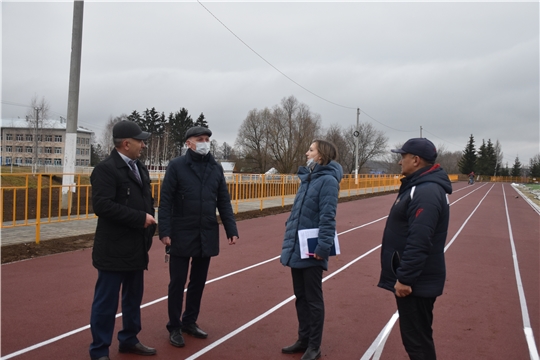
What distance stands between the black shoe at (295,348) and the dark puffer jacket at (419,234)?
1319 mm

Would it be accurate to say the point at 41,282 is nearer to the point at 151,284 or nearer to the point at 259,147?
the point at 151,284

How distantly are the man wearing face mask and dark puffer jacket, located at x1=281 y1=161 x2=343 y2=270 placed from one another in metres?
0.84

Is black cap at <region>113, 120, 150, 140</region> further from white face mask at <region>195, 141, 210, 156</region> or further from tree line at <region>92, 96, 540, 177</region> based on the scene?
tree line at <region>92, 96, 540, 177</region>

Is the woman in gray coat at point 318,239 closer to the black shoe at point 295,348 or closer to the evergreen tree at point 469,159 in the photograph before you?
the black shoe at point 295,348

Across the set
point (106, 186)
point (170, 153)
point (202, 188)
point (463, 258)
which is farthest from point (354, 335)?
point (170, 153)

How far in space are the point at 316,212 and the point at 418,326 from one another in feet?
4.42

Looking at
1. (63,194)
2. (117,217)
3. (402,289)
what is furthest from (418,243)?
(63,194)

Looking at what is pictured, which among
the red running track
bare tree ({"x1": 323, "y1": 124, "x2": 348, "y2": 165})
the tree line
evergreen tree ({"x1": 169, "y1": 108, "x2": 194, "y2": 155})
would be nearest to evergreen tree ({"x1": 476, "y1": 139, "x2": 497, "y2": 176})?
the tree line

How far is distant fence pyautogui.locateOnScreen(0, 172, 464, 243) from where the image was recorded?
357 inches

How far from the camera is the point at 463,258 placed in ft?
30.5

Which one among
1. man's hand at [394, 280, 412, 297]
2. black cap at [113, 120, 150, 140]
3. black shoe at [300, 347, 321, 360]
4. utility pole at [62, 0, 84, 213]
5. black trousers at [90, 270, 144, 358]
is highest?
utility pole at [62, 0, 84, 213]

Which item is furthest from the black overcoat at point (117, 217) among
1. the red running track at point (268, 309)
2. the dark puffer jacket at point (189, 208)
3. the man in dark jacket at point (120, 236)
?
the red running track at point (268, 309)

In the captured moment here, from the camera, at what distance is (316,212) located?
160 inches

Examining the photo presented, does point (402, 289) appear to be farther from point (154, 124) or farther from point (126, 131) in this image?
point (154, 124)
